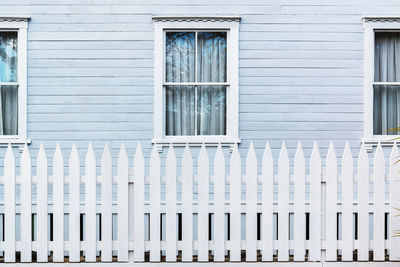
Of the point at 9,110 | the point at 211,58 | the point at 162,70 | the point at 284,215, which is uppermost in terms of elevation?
the point at 211,58

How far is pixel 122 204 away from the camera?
523cm

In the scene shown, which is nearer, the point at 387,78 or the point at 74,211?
the point at 74,211

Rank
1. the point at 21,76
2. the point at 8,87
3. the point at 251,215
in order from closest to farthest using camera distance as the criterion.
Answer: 1. the point at 251,215
2. the point at 21,76
3. the point at 8,87

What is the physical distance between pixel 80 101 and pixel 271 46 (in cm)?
313

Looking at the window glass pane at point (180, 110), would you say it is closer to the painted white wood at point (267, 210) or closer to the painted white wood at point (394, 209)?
the painted white wood at point (267, 210)

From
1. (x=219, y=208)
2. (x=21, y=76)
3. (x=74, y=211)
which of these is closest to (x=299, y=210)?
(x=219, y=208)

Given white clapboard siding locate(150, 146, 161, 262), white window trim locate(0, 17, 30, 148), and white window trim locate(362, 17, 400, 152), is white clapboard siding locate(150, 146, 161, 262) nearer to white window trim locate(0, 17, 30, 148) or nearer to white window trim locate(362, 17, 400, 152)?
white window trim locate(0, 17, 30, 148)

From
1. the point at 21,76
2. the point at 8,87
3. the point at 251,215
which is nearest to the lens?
the point at 251,215

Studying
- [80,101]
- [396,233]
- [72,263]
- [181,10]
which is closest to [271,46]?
[181,10]

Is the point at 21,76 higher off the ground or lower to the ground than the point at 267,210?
higher

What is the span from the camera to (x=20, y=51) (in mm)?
7570

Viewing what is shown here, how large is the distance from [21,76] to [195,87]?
2740mm

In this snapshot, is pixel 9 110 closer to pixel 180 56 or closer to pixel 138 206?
pixel 180 56

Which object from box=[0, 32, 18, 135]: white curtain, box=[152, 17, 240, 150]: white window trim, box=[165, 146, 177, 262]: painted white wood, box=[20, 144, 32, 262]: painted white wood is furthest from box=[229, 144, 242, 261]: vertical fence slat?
box=[0, 32, 18, 135]: white curtain
